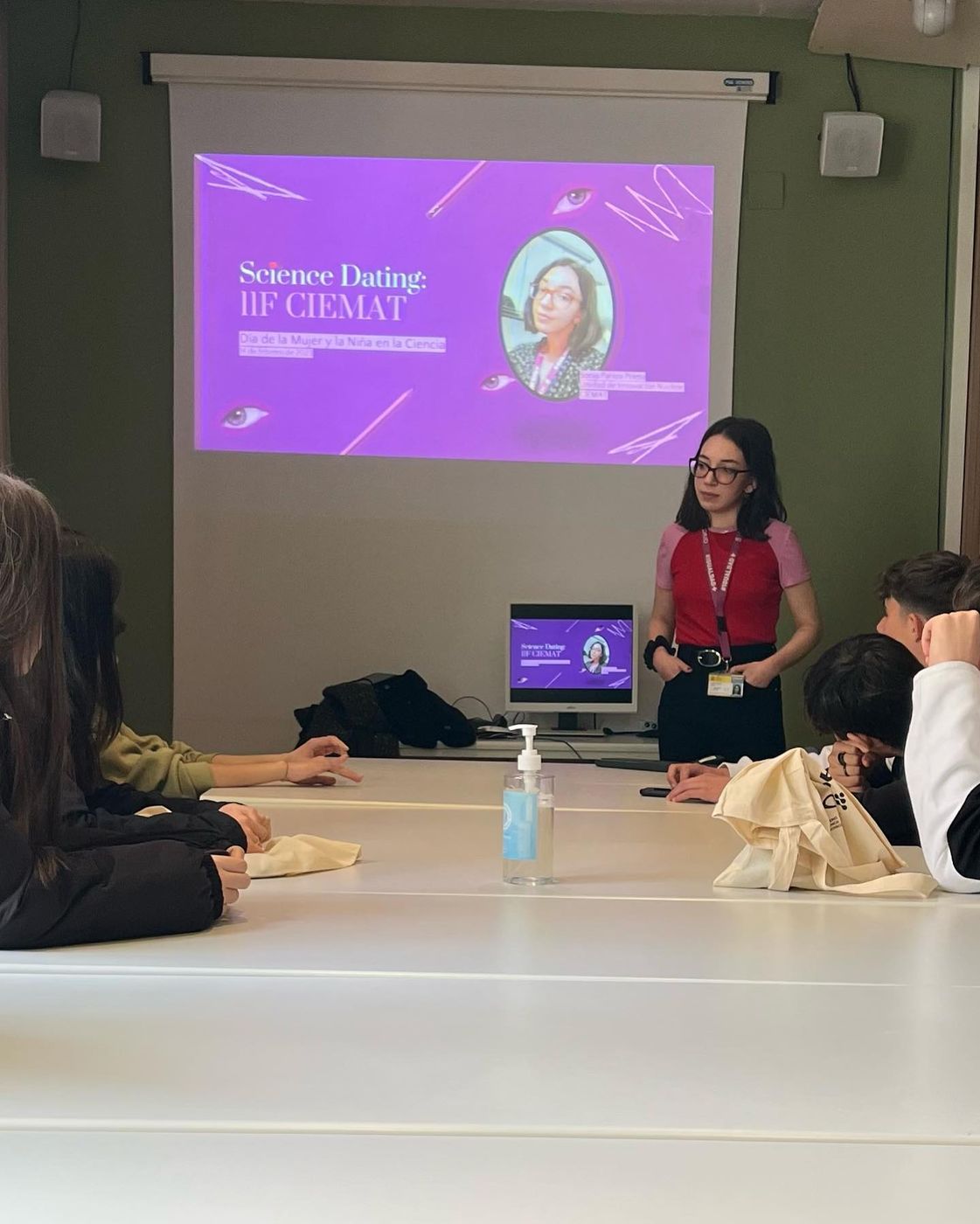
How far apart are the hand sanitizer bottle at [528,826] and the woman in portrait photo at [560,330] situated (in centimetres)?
311

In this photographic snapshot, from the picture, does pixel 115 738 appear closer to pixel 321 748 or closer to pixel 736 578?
pixel 321 748

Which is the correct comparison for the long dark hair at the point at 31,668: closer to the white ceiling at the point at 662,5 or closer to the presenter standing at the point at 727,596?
the presenter standing at the point at 727,596

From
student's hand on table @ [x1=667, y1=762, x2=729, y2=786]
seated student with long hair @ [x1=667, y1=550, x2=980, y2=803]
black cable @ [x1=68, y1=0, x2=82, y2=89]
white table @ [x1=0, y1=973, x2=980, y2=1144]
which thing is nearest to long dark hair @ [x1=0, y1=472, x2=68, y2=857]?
white table @ [x1=0, y1=973, x2=980, y2=1144]

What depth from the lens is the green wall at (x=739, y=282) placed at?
14.8 feet

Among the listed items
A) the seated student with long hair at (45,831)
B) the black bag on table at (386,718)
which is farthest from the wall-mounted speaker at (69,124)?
the seated student with long hair at (45,831)

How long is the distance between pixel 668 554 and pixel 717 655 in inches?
11.8

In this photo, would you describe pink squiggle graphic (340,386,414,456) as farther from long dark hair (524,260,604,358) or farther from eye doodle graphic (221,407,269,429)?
long dark hair (524,260,604,358)

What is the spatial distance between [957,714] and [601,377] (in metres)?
3.08

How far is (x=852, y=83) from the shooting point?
4.58 meters

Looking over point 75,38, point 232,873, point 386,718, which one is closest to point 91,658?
point 232,873

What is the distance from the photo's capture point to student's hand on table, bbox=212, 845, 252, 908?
4.69ft

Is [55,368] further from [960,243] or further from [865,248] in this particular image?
[960,243]

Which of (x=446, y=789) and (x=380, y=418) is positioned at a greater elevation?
(x=380, y=418)

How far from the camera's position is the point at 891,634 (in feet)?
7.74
